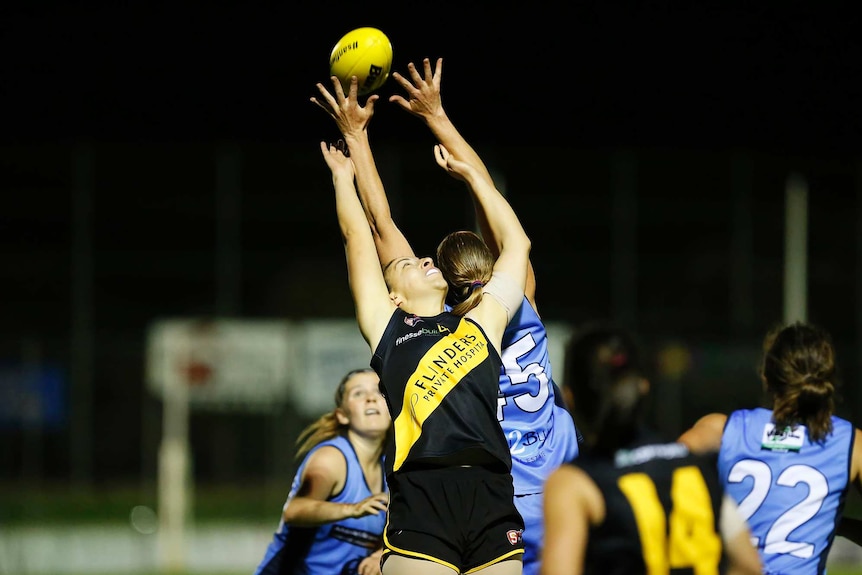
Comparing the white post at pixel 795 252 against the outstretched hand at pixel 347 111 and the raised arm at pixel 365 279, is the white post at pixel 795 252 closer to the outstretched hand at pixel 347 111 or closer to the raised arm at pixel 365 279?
the outstretched hand at pixel 347 111

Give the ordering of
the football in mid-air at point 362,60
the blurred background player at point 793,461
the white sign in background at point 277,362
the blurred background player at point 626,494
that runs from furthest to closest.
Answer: the white sign in background at point 277,362
the football in mid-air at point 362,60
the blurred background player at point 793,461
the blurred background player at point 626,494

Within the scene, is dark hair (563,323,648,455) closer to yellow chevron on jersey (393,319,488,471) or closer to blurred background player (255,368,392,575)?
yellow chevron on jersey (393,319,488,471)

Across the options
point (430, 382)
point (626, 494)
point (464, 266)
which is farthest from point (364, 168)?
point (626, 494)

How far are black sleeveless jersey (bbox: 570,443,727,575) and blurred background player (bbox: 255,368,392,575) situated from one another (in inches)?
104

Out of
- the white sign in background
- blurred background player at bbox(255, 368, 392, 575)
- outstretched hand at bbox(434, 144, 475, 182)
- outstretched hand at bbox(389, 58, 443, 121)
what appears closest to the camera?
outstretched hand at bbox(434, 144, 475, 182)

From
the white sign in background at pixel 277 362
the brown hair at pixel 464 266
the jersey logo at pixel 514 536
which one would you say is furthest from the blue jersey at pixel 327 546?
the white sign in background at pixel 277 362

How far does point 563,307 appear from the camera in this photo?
80.3 feet

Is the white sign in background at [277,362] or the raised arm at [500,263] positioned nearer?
the raised arm at [500,263]

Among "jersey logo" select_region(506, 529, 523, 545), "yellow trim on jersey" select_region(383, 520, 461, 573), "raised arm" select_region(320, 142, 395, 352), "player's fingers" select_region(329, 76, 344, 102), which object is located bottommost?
"yellow trim on jersey" select_region(383, 520, 461, 573)

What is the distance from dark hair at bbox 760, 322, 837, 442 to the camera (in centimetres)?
433

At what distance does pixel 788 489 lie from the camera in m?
4.37

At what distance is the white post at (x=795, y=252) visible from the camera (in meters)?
7.57

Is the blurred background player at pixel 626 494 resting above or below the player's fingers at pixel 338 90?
below

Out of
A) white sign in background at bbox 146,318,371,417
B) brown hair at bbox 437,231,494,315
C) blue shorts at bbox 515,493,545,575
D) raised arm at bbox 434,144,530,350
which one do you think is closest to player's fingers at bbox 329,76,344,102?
raised arm at bbox 434,144,530,350
